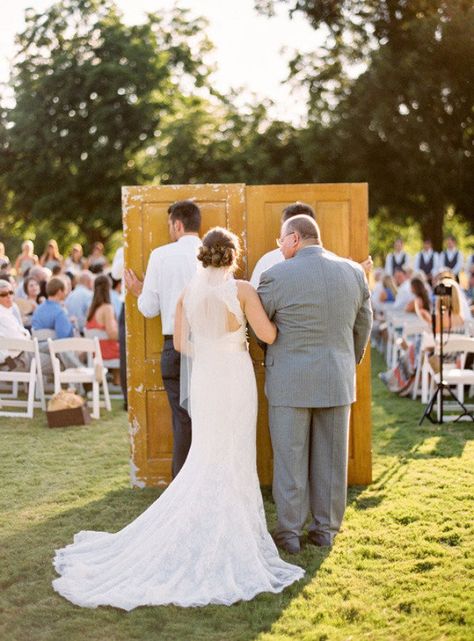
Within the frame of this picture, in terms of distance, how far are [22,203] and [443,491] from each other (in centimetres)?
3258

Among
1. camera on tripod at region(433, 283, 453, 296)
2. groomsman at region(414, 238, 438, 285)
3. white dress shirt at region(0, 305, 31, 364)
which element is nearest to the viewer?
camera on tripod at region(433, 283, 453, 296)

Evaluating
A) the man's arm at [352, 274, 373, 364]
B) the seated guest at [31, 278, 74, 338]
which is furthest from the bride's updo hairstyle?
the seated guest at [31, 278, 74, 338]

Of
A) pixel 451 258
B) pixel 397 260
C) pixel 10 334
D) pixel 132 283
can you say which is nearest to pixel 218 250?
pixel 132 283

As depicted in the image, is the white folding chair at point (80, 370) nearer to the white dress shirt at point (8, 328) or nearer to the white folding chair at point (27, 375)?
the white folding chair at point (27, 375)

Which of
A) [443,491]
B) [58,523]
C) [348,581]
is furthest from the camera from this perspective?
[443,491]

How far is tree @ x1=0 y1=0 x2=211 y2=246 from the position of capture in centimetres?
3666

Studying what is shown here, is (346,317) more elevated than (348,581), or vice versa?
(346,317)

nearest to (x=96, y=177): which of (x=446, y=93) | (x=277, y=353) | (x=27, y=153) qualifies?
(x=27, y=153)

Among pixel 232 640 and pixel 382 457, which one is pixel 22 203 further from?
pixel 232 640

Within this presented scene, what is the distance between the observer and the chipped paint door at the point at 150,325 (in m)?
8.12

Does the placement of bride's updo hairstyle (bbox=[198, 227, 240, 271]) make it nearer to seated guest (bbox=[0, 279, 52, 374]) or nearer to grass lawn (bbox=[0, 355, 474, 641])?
grass lawn (bbox=[0, 355, 474, 641])

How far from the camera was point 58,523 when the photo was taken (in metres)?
7.25

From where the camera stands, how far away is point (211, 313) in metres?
6.29

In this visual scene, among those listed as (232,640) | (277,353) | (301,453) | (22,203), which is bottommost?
(232,640)
